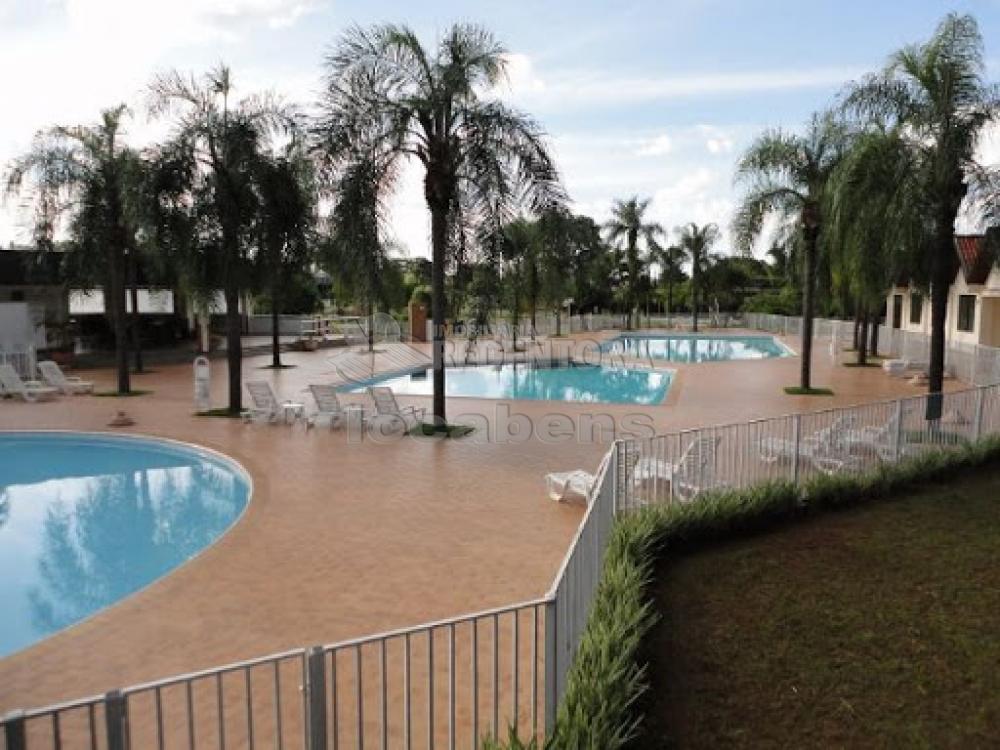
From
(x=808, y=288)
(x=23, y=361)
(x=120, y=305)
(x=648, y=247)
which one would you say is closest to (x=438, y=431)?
(x=120, y=305)

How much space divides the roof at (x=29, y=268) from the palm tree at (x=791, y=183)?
701 inches

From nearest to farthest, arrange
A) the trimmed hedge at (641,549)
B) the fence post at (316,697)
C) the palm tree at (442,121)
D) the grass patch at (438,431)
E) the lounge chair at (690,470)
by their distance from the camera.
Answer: the fence post at (316,697) < the trimmed hedge at (641,549) < the lounge chair at (690,470) < the palm tree at (442,121) < the grass patch at (438,431)

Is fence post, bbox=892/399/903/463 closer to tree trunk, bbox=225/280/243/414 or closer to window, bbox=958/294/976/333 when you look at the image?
tree trunk, bbox=225/280/243/414

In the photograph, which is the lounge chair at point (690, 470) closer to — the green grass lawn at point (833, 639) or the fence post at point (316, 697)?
the green grass lawn at point (833, 639)

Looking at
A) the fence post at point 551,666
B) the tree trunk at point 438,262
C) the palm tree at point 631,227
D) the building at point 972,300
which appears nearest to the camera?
the fence post at point 551,666

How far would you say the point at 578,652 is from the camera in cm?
456

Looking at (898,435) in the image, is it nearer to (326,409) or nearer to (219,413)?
(326,409)

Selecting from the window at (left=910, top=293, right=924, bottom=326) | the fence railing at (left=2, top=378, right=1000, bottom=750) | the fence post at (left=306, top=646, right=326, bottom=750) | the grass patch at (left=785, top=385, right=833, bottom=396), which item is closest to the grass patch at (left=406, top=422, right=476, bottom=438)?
the fence railing at (left=2, top=378, right=1000, bottom=750)

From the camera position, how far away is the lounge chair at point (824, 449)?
1022cm

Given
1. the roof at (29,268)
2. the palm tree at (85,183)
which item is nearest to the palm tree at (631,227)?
the roof at (29,268)

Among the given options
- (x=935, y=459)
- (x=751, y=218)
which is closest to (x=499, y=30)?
(x=751, y=218)

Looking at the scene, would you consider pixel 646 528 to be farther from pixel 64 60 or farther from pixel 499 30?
pixel 64 60

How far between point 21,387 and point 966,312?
28390 millimetres

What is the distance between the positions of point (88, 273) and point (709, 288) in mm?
43132
